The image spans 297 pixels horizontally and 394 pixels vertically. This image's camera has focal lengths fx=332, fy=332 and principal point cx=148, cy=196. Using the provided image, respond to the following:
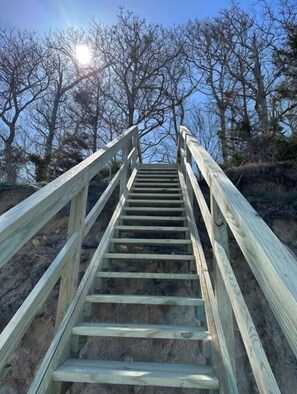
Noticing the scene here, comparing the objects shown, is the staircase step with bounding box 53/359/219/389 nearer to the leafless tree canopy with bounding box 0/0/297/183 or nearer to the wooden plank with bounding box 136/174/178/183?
the wooden plank with bounding box 136/174/178/183

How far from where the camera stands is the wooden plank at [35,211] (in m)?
1.19

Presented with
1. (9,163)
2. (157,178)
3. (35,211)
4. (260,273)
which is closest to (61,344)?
(35,211)

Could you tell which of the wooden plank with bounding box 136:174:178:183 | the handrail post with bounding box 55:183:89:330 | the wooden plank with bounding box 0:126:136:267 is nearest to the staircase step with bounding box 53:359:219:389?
the handrail post with bounding box 55:183:89:330

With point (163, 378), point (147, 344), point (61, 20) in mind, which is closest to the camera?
point (163, 378)

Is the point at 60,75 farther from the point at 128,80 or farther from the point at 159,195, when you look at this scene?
the point at 159,195

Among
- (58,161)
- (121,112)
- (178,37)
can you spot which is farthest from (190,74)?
(58,161)

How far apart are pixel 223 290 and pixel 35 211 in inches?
42.1

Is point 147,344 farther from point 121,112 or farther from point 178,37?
point 178,37

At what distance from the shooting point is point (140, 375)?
5.41ft

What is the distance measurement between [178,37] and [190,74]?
1.67m

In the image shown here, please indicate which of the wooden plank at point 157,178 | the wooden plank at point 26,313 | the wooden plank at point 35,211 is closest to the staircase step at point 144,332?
the wooden plank at point 26,313

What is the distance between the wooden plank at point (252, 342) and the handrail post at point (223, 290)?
8.6 inches

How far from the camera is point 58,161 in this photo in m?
11.2

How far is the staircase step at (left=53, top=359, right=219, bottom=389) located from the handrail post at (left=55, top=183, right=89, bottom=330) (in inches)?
13.5
